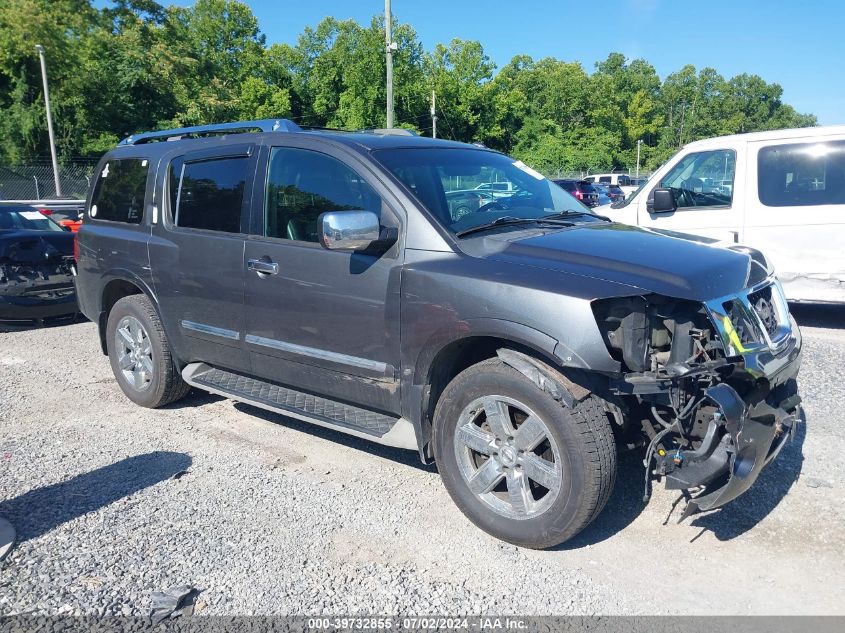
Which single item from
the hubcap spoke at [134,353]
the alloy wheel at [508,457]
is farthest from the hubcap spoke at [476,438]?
the hubcap spoke at [134,353]

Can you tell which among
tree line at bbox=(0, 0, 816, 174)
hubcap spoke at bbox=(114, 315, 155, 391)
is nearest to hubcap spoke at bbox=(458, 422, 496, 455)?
hubcap spoke at bbox=(114, 315, 155, 391)

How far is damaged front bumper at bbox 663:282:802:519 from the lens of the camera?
2.89m

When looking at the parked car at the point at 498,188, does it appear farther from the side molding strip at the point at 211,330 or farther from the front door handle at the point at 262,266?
the side molding strip at the point at 211,330

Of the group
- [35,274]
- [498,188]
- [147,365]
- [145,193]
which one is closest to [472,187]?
[498,188]

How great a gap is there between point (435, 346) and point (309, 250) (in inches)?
41.4

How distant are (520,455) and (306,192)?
202 centimetres

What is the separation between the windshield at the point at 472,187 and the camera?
3.81 meters

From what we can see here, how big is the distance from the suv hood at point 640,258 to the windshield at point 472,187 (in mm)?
301

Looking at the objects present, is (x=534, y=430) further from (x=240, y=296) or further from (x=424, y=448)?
(x=240, y=296)

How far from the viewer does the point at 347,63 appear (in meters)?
59.5

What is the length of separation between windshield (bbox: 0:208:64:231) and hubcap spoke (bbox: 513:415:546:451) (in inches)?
310

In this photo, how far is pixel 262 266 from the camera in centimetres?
420

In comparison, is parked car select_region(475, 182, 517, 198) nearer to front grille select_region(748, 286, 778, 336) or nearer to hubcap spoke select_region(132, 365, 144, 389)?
front grille select_region(748, 286, 778, 336)

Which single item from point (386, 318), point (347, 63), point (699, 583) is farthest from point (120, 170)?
point (347, 63)
